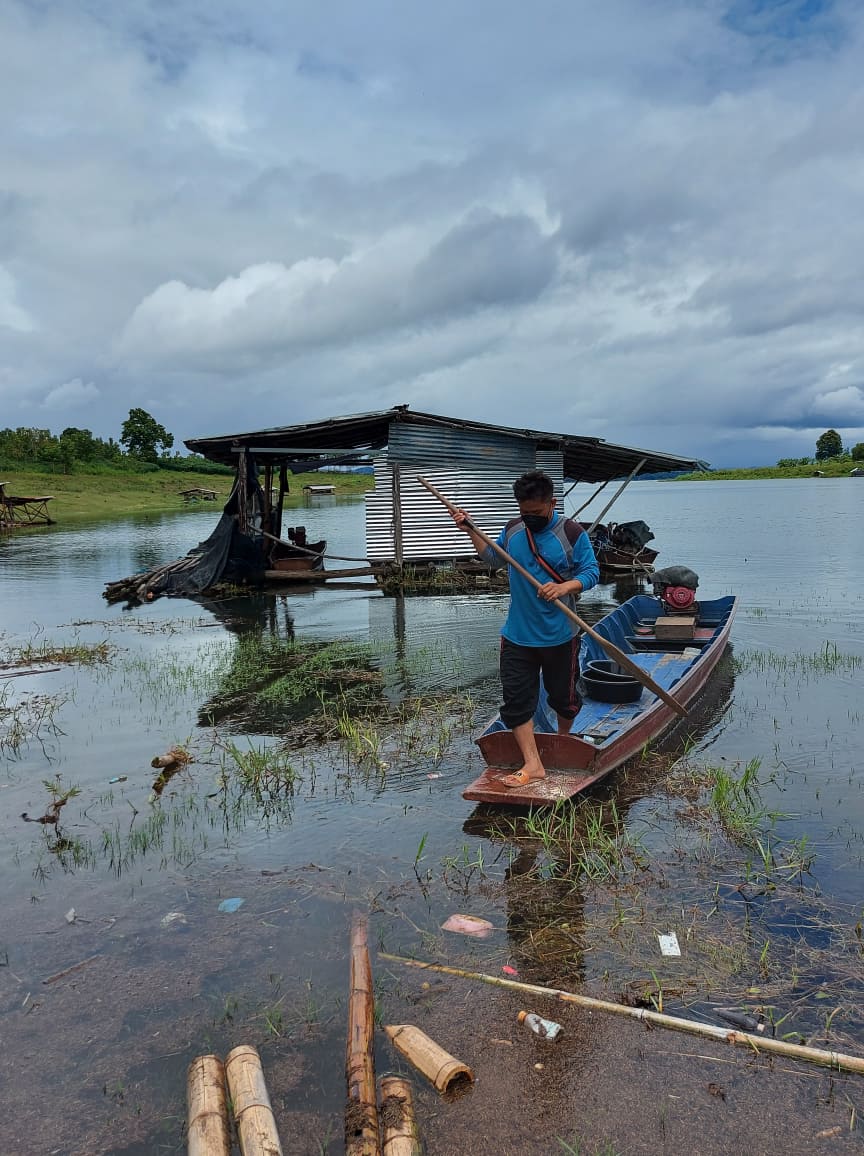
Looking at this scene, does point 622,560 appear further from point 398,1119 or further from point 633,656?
point 398,1119

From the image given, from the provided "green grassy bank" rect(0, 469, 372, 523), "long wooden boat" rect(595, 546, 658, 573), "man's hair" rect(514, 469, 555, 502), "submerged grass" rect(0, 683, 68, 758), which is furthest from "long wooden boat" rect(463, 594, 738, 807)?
"green grassy bank" rect(0, 469, 372, 523)

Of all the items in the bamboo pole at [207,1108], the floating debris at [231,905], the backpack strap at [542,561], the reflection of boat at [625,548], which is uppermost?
the backpack strap at [542,561]

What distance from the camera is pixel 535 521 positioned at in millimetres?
5570

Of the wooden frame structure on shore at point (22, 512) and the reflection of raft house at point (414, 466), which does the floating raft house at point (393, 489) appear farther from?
the wooden frame structure on shore at point (22, 512)

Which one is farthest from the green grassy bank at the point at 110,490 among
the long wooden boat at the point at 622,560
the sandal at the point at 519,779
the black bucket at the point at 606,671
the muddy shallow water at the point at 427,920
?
the sandal at the point at 519,779

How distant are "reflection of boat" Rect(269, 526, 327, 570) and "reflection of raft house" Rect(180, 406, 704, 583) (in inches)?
10.3

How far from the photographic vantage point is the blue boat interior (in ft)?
24.1

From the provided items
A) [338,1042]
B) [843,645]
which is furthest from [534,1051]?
[843,645]

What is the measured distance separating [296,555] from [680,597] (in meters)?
11.9

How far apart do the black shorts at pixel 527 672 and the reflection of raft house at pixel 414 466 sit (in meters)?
12.6

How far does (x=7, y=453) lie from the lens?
5456 cm

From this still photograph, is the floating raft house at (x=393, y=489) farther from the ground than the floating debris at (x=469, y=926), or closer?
farther from the ground

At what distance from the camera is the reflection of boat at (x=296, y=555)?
65.3 feet

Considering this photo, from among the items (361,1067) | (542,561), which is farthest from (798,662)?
(361,1067)
